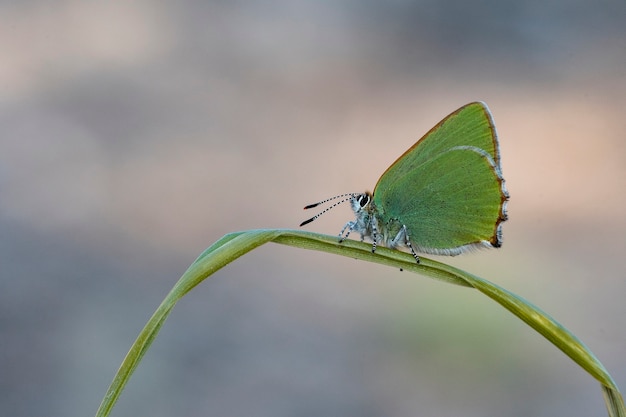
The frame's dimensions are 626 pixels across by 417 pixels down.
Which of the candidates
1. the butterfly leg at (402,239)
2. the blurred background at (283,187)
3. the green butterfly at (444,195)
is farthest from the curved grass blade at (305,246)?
the blurred background at (283,187)

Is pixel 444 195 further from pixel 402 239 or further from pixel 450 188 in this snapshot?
pixel 402 239

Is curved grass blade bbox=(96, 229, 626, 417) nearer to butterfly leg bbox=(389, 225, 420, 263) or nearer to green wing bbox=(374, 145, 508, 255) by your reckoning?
green wing bbox=(374, 145, 508, 255)

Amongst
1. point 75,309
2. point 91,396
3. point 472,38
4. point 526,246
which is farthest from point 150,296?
point 472,38

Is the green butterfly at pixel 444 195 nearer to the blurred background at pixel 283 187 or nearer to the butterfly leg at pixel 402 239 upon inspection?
the butterfly leg at pixel 402 239

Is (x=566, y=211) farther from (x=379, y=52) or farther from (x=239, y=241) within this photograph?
(x=239, y=241)

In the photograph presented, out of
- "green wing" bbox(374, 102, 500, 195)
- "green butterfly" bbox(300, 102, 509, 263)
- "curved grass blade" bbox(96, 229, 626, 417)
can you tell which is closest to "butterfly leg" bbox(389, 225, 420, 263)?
"green butterfly" bbox(300, 102, 509, 263)

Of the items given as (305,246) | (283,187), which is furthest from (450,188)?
(283,187)
